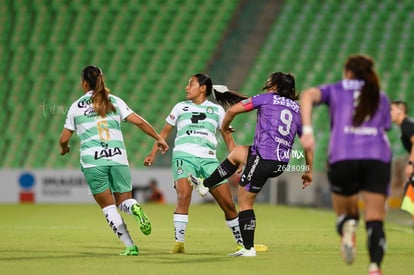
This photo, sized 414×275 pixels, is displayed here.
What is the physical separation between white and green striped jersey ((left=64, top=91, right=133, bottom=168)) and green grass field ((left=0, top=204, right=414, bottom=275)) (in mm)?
1006

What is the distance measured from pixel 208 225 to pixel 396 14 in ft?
53.7

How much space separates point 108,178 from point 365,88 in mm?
3578

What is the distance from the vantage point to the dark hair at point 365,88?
693 cm

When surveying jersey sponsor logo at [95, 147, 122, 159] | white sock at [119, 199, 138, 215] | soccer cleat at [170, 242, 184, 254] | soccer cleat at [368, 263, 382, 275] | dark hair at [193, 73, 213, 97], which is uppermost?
dark hair at [193, 73, 213, 97]

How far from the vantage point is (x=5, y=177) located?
1020 inches

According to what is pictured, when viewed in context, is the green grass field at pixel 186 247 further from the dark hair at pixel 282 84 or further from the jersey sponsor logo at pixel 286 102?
the dark hair at pixel 282 84

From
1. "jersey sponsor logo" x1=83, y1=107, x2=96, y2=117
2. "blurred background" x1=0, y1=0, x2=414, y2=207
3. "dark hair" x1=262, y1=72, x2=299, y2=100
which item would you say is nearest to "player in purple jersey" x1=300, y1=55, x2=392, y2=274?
"dark hair" x1=262, y1=72, x2=299, y2=100

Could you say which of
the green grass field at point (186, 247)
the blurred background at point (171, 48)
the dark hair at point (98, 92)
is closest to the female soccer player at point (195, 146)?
the green grass field at point (186, 247)

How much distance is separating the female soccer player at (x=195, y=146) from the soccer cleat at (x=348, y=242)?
11.1ft

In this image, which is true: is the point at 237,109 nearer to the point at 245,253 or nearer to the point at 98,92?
the point at 98,92

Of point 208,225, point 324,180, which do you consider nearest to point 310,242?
point 208,225

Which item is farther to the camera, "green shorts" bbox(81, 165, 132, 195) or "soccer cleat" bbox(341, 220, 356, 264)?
"green shorts" bbox(81, 165, 132, 195)

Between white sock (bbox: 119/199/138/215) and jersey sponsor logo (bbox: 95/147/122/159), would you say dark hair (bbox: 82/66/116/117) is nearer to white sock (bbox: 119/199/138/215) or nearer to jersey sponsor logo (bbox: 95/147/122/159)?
jersey sponsor logo (bbox: 95/147/122/159)

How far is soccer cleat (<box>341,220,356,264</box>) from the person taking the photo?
6.89 metres
